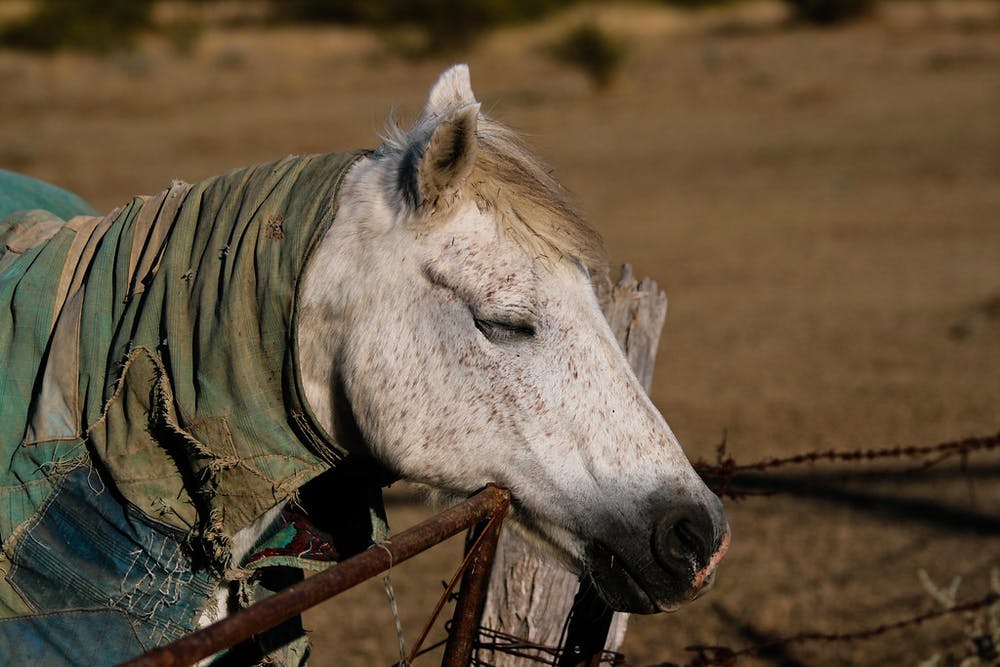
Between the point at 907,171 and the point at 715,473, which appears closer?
the point at 715,473

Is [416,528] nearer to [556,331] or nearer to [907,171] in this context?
[556,331]

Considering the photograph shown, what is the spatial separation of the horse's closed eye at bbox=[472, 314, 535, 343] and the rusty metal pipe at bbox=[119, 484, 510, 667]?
0.26 meters

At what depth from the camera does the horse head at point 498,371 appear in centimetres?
180

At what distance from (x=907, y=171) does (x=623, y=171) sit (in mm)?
3804

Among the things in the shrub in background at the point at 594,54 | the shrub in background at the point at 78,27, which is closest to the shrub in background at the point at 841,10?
the shrub in background at the point at 594,54

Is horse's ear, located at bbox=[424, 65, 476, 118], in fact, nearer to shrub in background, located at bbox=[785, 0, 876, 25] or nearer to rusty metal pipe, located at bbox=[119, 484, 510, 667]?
rusty metal pipe, located at bbox=[119, 484, 510, 667]

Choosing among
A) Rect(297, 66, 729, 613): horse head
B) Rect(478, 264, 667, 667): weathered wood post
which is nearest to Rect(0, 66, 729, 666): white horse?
Rect(297, 66, 729, 613): horse head

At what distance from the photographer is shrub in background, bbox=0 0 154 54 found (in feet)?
94.4

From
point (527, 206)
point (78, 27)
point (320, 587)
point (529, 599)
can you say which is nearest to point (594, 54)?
point (78, 27)

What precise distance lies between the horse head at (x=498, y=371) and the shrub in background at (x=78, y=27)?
28.8m

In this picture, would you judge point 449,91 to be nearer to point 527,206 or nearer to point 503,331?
point 527,206

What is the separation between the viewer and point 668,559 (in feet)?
5.84

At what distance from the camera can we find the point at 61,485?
1.82m

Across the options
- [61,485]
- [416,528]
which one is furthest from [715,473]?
[61,485]
